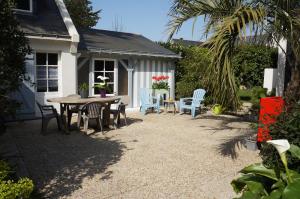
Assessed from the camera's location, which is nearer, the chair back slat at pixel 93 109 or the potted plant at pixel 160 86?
the chair back slat at pixel 93 109

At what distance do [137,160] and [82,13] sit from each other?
3125 cm

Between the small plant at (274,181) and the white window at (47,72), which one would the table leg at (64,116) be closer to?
the white window at (47,72)

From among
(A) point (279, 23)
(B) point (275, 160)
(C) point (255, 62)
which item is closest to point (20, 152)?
(B) point (275, 160)

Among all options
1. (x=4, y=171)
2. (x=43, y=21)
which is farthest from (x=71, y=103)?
(x=4, y=171)

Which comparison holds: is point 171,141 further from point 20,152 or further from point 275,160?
point 275,160

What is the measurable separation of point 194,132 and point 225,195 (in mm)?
4824

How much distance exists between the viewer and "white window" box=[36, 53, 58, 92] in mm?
11914

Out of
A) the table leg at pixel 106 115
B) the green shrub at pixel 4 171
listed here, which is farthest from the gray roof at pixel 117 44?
the green shrub at pixel 4 171

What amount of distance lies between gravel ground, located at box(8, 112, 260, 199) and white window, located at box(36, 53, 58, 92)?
6.59ft

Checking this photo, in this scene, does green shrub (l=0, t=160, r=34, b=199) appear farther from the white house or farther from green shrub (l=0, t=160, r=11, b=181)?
the white house

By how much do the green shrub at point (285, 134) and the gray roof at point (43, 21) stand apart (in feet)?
29.9

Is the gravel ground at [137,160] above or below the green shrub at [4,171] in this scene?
below

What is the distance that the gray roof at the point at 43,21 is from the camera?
37.4ft

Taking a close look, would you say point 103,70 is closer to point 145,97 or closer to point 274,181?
point 145,97
